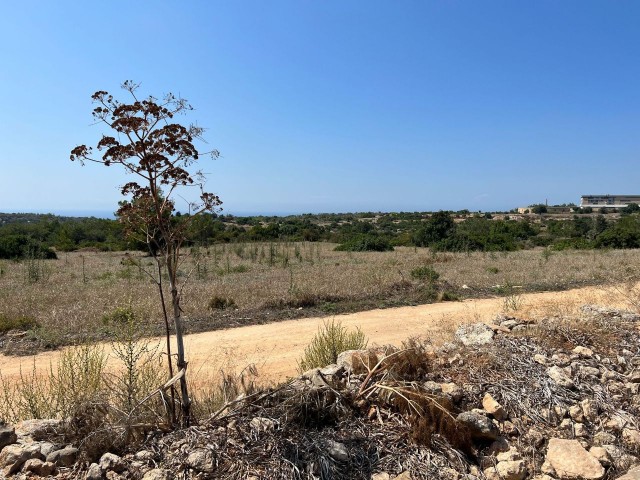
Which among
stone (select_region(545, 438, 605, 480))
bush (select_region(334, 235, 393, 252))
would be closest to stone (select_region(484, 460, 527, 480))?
stone (select_region(545, 438, 605, 480))

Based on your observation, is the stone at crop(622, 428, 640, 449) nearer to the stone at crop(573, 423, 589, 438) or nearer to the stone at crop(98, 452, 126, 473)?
the stone at crop(573, 423, 589, 438)

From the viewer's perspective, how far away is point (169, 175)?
9.96 feet

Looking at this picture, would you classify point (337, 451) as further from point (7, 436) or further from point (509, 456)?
point (7, 436)

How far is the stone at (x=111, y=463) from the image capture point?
2.87 m

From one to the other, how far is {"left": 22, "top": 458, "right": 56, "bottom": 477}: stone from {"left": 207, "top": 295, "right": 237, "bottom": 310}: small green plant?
788cm

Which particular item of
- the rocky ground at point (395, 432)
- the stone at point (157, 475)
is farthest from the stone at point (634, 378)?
the stone at point (157, 475)

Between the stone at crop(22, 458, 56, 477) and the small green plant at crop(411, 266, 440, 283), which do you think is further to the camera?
the small green plant at crop(411, 266, 440, 283)

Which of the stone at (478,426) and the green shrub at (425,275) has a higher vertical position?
the stone at (478,426)

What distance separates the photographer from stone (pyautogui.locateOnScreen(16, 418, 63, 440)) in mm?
3266

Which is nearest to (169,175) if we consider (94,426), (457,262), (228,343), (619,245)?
(94,426)

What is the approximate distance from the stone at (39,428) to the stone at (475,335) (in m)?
4.46

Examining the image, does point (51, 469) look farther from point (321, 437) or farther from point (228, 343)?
point (228, 343)

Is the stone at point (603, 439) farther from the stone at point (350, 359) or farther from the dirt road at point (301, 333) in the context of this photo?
the dirt road at point (301, 333)

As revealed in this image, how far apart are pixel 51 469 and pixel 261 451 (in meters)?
1.41
